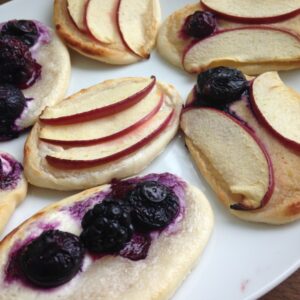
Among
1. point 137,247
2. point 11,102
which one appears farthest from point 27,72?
point 137,247

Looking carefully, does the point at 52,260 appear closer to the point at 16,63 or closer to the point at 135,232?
the point at 135,232

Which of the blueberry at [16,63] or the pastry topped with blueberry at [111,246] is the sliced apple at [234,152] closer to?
the pastry topped with blueberry at [111,246]

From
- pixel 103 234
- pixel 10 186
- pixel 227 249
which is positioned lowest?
pixel 227 249

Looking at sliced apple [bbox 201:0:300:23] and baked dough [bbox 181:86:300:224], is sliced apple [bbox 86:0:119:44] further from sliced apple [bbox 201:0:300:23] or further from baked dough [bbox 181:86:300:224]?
baked dough [bbox 181:86:300:224]

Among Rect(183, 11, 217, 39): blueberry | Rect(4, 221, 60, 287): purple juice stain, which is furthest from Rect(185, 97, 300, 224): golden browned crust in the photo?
Rect(4, 221, 60, 287): purple juice stain

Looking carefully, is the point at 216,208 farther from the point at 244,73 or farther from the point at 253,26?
the point at 253,26

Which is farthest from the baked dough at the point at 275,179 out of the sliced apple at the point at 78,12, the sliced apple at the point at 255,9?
the sliced apple at the point at 78,12

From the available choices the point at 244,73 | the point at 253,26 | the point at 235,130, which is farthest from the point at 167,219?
the point at 253,26
